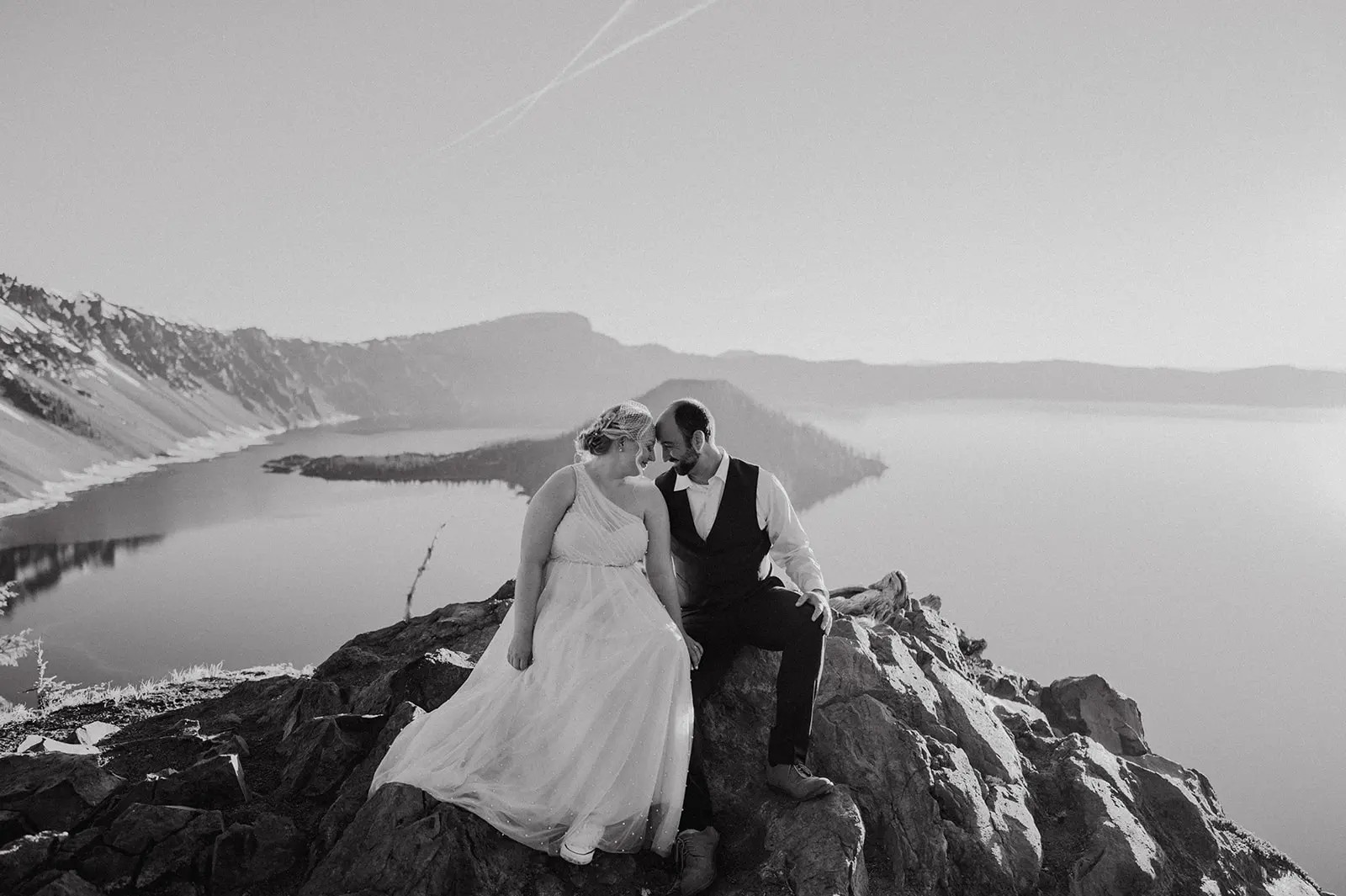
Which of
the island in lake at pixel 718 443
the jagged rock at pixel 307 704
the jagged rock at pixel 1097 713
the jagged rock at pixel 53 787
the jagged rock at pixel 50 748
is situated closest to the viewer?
the jagged rock at pixel 53 787

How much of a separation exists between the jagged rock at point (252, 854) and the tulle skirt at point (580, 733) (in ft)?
2.08

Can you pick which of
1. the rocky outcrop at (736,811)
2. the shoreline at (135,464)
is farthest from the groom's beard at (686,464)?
the shoreline at (135,464)

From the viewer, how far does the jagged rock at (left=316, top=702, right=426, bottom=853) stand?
4766mm

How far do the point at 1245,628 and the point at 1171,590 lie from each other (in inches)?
421

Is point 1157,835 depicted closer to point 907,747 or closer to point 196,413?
point 907,747

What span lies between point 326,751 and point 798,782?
343 centimetres

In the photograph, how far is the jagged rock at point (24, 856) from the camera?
426cm

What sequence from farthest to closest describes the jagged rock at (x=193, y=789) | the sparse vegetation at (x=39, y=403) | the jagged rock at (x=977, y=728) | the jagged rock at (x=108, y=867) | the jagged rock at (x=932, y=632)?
the sparse vegetation at (x=39, y=403) < the jagged rock at (x=932, y=632) < the jagged rock at (x=977, y=728) < the jagged rock at (x=193, y=789) < the jagged rock at (x=108, y=867)

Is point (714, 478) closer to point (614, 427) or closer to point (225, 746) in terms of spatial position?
point (614, 427)

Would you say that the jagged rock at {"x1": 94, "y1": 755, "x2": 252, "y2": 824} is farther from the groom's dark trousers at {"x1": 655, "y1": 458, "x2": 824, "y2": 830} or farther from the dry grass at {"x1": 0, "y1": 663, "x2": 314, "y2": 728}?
the dry grass at {"x1": 0, "y1": 663, "x2": 314, "y2": 728}

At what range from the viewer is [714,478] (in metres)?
5.55

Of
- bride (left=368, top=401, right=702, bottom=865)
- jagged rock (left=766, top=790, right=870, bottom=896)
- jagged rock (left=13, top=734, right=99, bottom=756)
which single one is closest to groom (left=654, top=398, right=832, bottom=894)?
jagged rock (left=766, top=790, right=870, bottom=896)

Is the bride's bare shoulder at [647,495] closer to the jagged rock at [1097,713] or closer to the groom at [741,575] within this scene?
the groom at [741,575]

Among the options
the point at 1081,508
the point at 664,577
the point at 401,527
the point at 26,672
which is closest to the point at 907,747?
the point at 664,577
